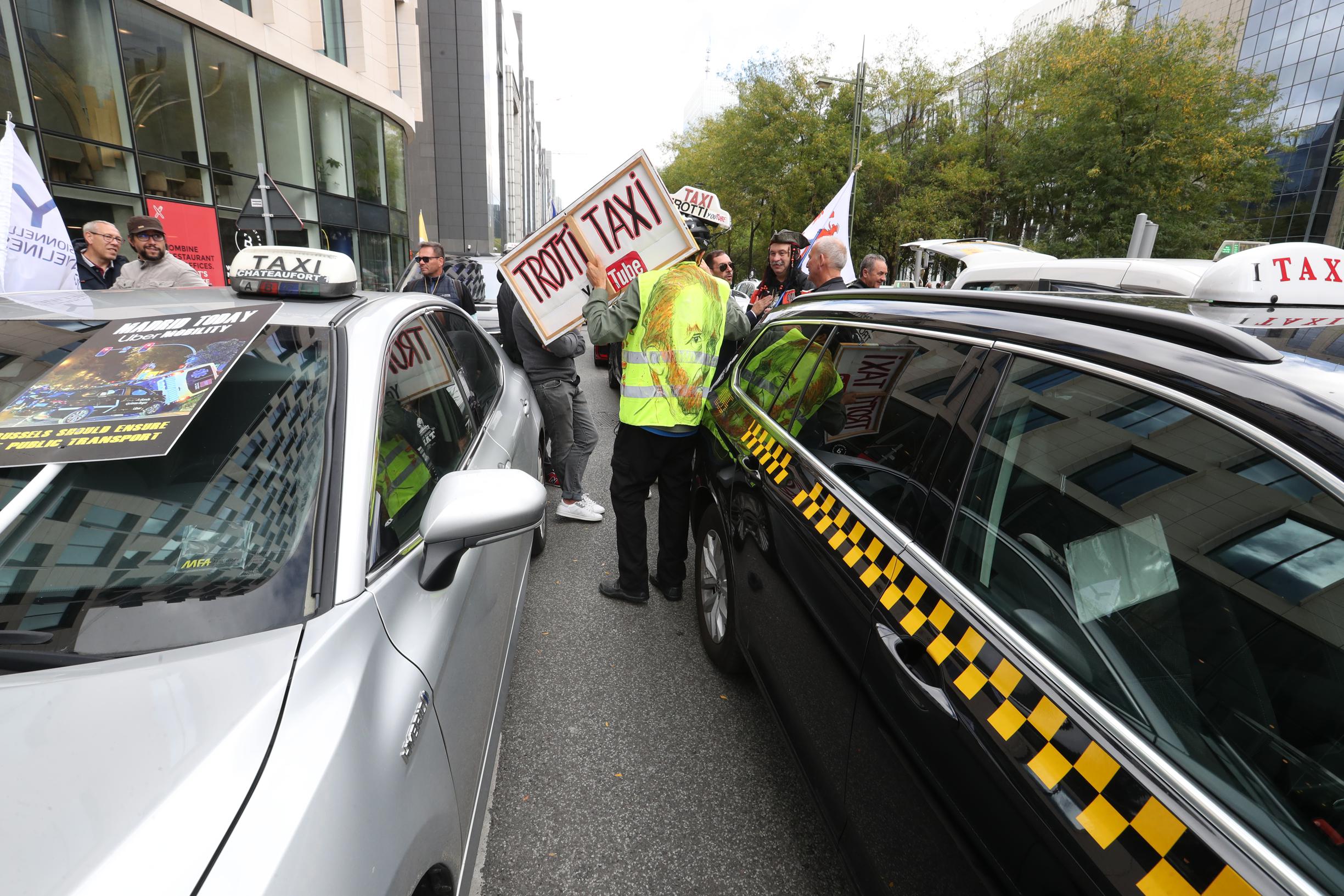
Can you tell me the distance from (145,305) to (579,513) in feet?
10.6

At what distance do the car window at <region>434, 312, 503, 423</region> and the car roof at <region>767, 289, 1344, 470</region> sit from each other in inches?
75.9

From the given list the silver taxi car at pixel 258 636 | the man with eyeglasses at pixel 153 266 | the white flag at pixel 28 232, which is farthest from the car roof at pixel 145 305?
the man with eyeglasses at pixel 153 266

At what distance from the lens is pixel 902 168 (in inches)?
953

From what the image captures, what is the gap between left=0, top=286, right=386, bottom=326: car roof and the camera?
1.89 meters

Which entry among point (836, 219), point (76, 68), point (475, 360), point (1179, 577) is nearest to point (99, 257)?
point (475, 360)

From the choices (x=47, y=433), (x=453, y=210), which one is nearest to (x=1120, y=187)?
(x=47, y=433)

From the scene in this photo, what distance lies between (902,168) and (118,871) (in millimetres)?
27017

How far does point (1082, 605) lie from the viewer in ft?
4.07

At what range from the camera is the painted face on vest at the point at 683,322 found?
315 cm

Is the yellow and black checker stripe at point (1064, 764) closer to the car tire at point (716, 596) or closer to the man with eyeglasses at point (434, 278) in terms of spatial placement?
the car tire at point (716, 596)

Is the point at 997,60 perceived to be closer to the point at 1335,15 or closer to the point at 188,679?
the point at 1335,15

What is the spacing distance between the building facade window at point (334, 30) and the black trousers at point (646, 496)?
19.8 m

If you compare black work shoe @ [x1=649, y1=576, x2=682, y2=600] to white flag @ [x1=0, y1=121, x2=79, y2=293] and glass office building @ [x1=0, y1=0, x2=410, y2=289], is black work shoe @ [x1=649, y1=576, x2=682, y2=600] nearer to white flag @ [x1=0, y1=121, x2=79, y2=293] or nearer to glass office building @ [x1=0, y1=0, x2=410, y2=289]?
white flag @ [x1=0, y1=121, x2=79, y2=293]

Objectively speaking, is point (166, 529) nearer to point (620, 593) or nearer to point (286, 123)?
point (620, 593)
